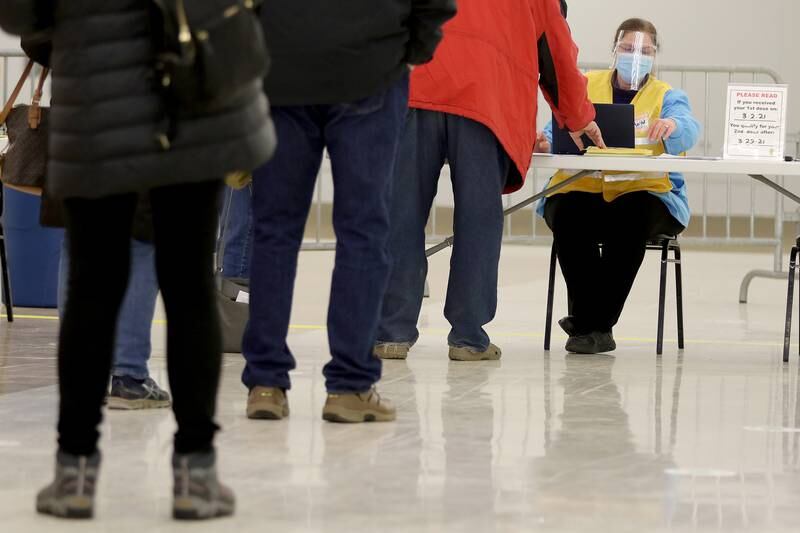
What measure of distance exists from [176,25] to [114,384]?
1399 millimetres

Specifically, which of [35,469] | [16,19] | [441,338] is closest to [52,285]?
[441,338]

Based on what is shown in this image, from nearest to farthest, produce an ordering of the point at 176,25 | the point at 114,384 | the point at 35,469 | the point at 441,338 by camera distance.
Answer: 1. the point at 176,25
2. the point at 35,469
3. the point at 114,384
4. the point at 441,338

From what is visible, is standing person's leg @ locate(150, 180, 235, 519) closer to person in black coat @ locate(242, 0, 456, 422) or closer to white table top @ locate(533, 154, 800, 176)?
person in black coat @ locate(242, 0, 456, 422)

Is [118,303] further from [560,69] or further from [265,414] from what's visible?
[560,69]

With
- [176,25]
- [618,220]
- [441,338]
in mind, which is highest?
[176,25]

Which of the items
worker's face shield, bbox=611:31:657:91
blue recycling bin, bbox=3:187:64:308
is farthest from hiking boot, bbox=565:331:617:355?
blue recycling bin, bbox=3:187:64:308

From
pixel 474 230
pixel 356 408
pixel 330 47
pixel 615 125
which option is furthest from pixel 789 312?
pixel 330 47

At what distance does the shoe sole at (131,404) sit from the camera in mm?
3098

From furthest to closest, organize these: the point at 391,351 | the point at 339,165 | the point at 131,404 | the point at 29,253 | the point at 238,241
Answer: the point at 29,253, the point at 238,241, the point at 391,351, the point at 131,404, the point at 339,165

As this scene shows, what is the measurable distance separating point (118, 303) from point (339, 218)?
884mm

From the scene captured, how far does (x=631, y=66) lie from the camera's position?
464cm

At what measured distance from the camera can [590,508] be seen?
7.32 ft

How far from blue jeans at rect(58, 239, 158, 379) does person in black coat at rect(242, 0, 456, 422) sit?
0.96 feet

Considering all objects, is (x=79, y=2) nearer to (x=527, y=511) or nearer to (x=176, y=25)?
(x=176, y=25)
